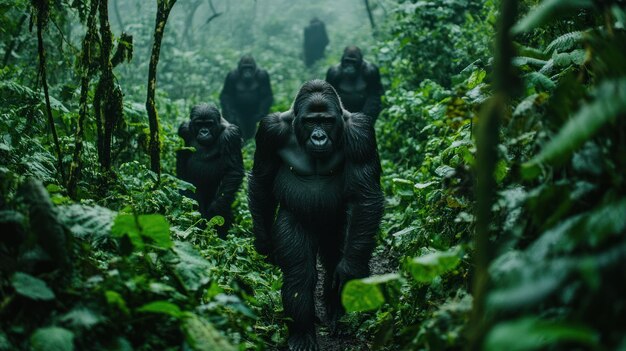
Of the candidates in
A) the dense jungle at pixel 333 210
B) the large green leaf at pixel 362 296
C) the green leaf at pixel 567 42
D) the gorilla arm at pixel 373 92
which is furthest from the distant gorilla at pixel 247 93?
the large green leaf at pixel 362 296

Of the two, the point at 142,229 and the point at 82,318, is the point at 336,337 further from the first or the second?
the point at 82,318

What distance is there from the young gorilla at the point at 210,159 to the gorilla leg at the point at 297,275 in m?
1.98

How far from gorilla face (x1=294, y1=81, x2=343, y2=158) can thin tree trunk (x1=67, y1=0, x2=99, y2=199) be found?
53.8 inches

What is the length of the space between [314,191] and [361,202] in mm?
312

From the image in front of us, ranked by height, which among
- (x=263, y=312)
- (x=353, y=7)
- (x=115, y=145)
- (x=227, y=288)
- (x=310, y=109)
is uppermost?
(x=353, y=7)

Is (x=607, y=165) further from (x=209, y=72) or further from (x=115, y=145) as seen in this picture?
(x=209, y=72)

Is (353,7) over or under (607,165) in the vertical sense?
over

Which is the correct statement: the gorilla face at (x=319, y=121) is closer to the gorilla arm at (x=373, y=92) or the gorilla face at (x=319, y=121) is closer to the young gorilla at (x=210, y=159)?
the young gorilla at (x=210, y=159)

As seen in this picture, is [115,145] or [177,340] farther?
[115,145]

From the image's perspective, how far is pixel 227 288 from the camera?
372cm

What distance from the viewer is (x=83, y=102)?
13.2 feet

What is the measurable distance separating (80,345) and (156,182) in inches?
92.0

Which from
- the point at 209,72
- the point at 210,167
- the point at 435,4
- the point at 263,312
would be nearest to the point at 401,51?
the point at 435,4

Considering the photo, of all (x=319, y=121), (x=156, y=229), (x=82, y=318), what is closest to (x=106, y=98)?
(x=319, y=121)
